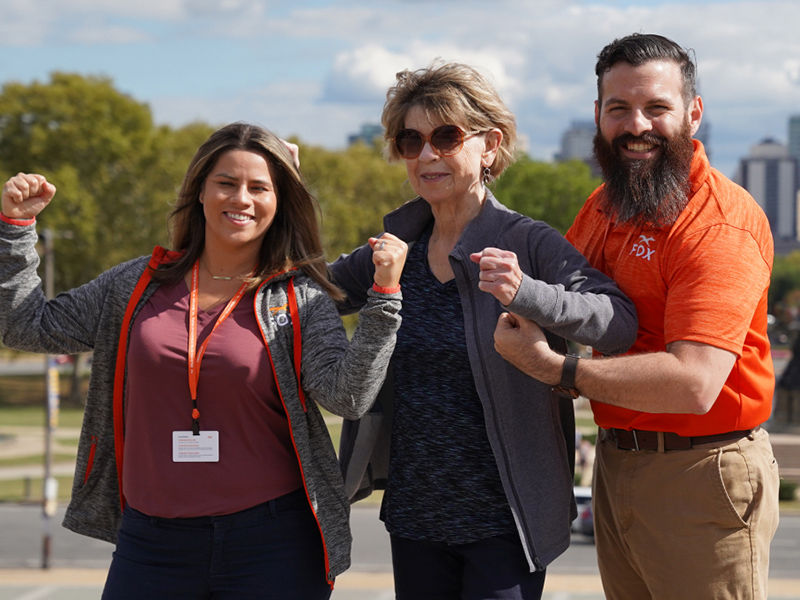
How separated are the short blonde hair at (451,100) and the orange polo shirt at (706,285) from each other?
1.69ft

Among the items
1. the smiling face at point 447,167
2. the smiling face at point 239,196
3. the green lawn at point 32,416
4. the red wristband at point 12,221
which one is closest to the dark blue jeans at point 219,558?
the smiling face at point 239,196

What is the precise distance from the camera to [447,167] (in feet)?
11.7

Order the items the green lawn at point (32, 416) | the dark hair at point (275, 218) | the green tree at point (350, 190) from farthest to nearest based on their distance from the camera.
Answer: the green tree at point (350, 190), the green lawn at point (32, 416), the dark hair at point (275, 218)

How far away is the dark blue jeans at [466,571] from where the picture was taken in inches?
135

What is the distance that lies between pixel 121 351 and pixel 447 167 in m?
1.18

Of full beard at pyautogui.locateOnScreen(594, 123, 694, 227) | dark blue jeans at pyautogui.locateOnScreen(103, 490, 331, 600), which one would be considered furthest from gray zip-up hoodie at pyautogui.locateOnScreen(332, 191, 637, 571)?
dark blue jeans at pyautogui.locateOnScreen(103, 490, 331, 600)

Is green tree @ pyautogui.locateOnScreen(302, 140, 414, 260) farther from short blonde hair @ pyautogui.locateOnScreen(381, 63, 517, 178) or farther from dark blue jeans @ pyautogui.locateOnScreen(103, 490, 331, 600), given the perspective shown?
dark blue jeans @ pyautogui.locateOnScreen(103, 490, 331, 600)

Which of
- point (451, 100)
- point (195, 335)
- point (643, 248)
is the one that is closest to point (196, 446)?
point (195, 335)

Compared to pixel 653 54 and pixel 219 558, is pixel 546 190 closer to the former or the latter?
pixel 653 54

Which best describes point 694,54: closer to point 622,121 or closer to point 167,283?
point 622,121

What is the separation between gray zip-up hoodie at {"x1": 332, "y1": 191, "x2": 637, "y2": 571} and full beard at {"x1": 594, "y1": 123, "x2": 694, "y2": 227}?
23 centimetres

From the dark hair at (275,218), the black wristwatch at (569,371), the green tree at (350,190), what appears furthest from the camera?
A: the green tree at (350,190)

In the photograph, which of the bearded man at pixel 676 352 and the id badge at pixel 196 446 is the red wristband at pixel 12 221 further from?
the bearded man at pixel 676 352

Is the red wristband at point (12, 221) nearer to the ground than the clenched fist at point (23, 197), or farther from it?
nearer to the ground
